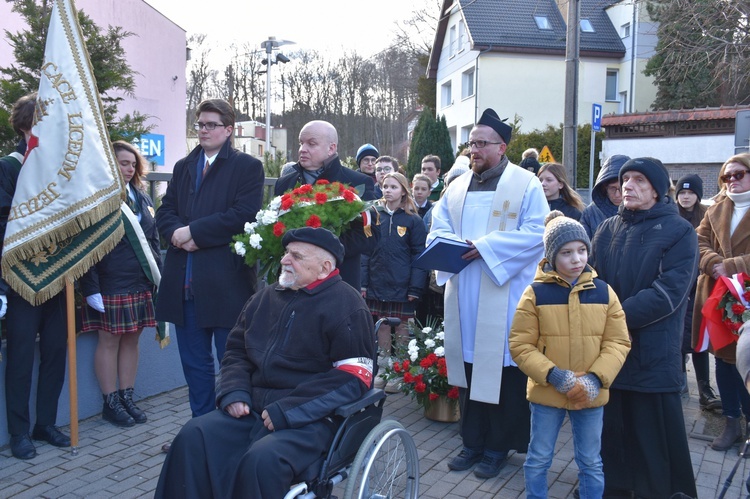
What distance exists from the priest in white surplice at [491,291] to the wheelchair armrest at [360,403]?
1.32 metres

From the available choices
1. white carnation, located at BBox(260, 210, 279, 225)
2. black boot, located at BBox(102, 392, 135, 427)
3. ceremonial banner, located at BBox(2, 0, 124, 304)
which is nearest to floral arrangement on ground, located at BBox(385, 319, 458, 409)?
white carnation, located at BBox(260, 210, 279, 225)

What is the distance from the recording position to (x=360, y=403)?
3281mm

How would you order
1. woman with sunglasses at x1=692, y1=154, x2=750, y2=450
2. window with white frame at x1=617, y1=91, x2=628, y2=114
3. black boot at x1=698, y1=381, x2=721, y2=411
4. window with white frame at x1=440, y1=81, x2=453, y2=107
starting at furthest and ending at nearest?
window with white frame at x1=440, y1=81, x2=453, y2=107
window with white frame at x1=617, y1=91, x2=628, y2=114
black boot at x1=698, y1=381, x2=721, y2=411
woman with sunglasses at x1=692, y1=154, x2=750, y2=450

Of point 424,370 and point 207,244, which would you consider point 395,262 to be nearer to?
point 424,370

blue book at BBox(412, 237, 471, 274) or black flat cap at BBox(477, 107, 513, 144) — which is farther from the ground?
black flat cap at BBox(477, 107, 513, 144)

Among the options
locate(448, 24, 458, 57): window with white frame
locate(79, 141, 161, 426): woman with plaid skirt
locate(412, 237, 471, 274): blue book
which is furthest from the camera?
locate(448, 24, 458, 57): window with white frame

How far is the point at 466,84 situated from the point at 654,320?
34863 mm

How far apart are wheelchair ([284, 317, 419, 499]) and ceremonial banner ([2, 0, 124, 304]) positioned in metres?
2.34

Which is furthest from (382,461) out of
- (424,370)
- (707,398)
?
(707,398)

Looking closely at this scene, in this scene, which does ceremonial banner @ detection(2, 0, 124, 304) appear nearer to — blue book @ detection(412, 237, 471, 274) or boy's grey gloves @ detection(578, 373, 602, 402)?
blue book @ detection(412, 237, 471, 274)

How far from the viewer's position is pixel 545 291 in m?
3.67

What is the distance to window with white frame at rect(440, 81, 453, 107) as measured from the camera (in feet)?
132

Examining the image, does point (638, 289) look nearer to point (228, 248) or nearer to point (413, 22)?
point (228, 248)

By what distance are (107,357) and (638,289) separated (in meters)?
3.90
